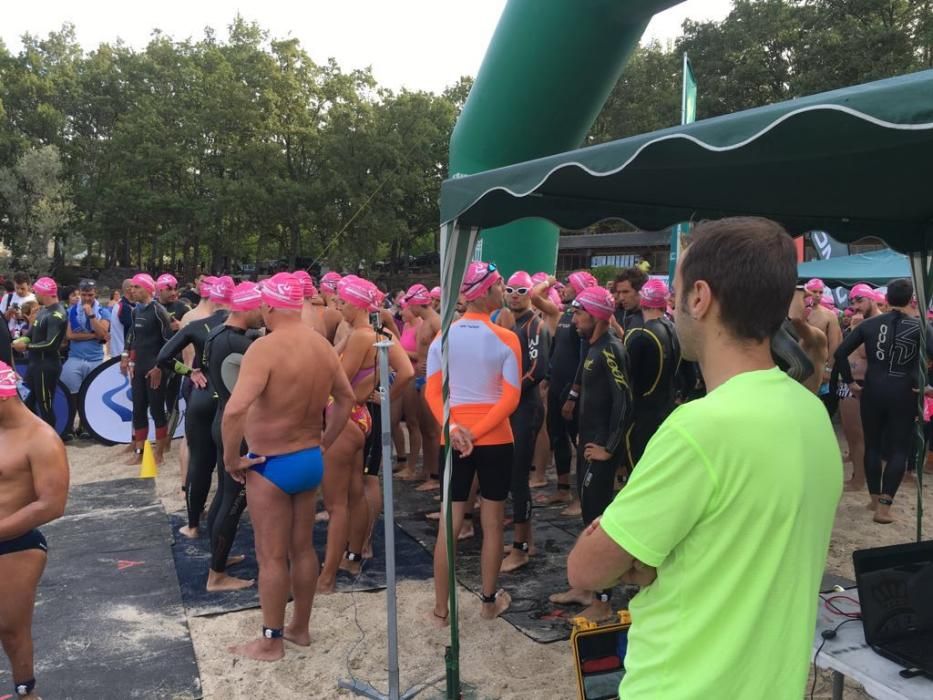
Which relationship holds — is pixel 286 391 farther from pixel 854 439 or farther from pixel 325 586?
pixel 854 439

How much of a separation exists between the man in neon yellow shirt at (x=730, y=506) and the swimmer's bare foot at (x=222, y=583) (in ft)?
12.3

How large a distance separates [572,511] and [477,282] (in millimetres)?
2919

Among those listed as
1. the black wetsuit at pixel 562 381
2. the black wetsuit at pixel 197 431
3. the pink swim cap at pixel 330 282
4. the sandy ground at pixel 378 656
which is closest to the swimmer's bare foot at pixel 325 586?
the sandy ground at pixel 378 656

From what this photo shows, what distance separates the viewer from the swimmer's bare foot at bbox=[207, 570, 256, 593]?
447 cm

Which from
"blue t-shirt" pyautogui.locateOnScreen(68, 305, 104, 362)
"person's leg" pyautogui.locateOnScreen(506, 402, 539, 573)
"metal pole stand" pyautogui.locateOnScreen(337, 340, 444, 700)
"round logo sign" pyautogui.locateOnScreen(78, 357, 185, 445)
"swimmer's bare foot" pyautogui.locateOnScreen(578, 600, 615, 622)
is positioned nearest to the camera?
"metal pole stand" pyautogui.locateOnScreen(337, 340, 444, 700)

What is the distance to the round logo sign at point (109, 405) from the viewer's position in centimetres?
820

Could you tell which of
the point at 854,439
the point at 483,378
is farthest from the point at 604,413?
the point at 854,439

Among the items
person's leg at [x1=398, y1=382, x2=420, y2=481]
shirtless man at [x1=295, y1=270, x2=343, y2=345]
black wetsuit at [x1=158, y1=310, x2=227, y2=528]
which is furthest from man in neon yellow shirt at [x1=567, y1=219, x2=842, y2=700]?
person's leg at [x1=398, y1=382, x2=420, y2=481]

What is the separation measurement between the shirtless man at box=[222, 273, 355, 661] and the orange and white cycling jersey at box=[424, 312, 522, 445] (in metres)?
0.70

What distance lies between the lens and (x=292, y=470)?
3.53m

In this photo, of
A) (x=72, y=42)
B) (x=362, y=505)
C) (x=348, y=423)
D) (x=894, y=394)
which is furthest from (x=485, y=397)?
(x=72, y=42)

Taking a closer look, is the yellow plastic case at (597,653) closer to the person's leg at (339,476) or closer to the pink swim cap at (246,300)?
the person's leg at (339,476)

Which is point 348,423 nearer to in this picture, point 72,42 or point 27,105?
point 27,105

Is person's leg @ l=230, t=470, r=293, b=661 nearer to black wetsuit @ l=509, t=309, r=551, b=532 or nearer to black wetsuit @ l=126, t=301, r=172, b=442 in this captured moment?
black wetsuit @ l=509, t=309, r=551, b=532
